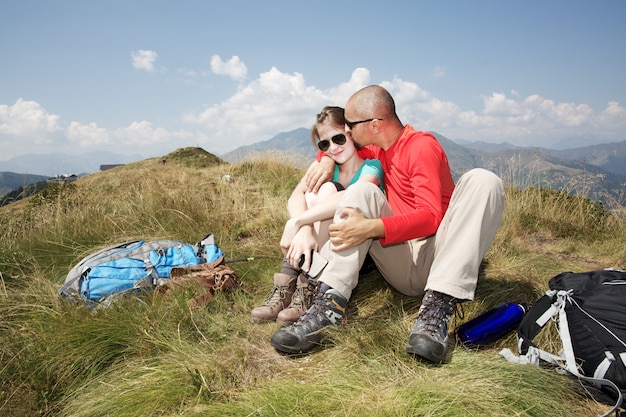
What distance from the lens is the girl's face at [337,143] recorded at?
3199 millimetres

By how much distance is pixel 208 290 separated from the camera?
10.4 feet

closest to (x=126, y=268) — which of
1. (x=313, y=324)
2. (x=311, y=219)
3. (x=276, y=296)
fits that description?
(x=276, y=296)

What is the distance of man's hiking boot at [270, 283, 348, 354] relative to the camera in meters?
2.32

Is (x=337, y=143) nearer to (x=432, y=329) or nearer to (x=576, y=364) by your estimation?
(x=432, y=329)

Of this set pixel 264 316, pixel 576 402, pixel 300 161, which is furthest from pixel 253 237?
pixel 300 161

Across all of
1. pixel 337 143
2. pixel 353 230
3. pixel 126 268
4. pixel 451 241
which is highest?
pixel 337 143

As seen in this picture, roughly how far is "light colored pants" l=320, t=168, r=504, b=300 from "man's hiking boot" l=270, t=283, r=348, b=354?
75 millimetres

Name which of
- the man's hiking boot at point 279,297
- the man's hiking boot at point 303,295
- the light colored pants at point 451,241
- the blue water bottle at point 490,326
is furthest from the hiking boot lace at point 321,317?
the blue water bottle at point 490,326

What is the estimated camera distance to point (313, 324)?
2391mm

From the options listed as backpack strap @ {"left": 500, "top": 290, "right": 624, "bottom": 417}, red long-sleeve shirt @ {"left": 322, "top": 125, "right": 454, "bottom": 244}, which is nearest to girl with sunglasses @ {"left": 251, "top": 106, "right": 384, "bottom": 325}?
red long-sleeve shirt @ {"left": 322, "top": 125, "right": 454, "bottom": 244}

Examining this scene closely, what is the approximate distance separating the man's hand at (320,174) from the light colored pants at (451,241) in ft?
2.17

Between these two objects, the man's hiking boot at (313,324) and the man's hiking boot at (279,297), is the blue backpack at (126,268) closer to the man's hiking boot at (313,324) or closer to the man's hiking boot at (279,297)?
the man's hiking boot at (279,297)

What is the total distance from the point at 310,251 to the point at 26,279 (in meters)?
3.06

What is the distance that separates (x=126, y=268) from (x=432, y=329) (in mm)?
2528
